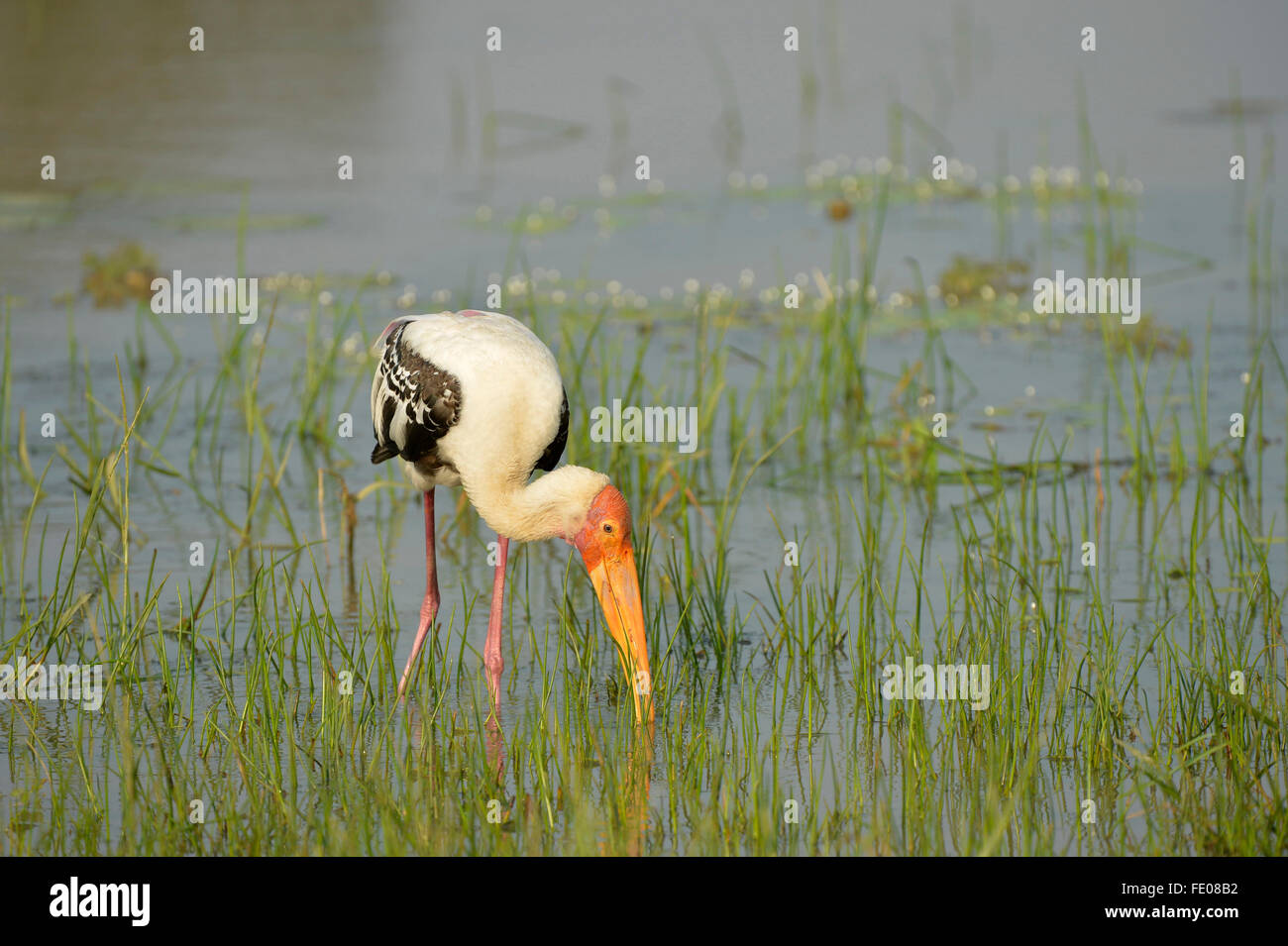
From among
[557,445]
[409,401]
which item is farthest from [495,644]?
[409,401]

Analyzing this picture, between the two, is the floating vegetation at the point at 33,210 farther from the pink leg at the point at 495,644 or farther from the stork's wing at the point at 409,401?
the pink leg at the point at 495,644

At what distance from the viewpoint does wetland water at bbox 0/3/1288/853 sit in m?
5.11

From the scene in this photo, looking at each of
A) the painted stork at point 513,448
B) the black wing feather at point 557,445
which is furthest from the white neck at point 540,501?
the black wing feather at point 557,445

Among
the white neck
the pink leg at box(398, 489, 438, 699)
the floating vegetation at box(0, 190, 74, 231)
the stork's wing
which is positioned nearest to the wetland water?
the floating vegetation at box(0, 190, 74, 231)

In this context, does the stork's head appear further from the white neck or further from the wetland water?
the wetland water

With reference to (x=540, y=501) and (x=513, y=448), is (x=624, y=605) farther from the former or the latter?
(x=513, y=448)

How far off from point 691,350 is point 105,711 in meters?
4.92

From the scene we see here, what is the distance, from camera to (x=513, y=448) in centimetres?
586

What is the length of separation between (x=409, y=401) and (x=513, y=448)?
18.5 inches

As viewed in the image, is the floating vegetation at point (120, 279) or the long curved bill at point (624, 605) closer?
the long curved bill at point (624, 605)

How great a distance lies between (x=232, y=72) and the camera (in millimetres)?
17109

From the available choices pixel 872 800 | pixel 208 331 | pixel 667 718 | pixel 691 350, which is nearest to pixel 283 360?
pixel 208 331

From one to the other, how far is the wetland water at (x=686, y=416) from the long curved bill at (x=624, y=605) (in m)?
0.19

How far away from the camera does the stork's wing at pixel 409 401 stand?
593 centimetres
